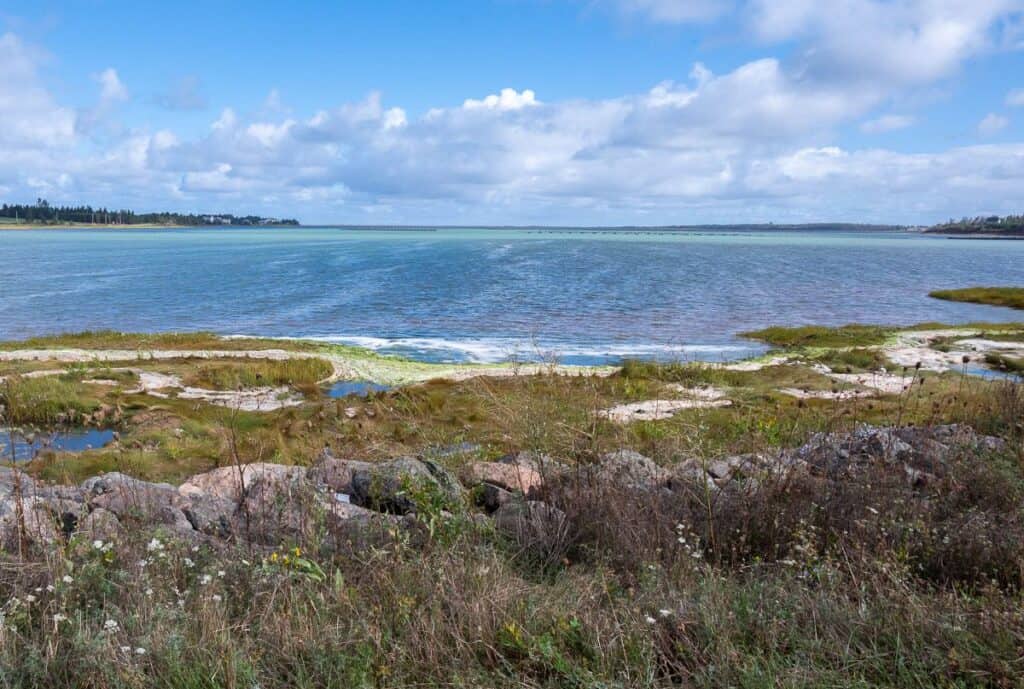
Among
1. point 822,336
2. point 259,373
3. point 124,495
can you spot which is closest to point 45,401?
point 259,373

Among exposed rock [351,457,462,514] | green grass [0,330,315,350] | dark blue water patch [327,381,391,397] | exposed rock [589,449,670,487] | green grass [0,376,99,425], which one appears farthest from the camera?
green grass [0,330,315,350]

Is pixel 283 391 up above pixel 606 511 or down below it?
below

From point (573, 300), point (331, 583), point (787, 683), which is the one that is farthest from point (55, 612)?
point (573, 300)

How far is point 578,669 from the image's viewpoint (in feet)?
10.8

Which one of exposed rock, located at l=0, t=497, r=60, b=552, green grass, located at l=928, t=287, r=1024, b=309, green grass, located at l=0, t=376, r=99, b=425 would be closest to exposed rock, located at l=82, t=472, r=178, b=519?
exposed rock, located at l=0, t=497, r=60, b=552

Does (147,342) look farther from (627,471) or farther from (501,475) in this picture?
(627,471)

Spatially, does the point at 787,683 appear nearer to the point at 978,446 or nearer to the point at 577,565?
the point at 577,565

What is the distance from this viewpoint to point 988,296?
165 feet

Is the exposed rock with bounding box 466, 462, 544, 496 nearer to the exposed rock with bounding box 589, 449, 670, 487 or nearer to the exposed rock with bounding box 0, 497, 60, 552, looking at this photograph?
the exposed rock with bounding box 589, 449, 670, 487

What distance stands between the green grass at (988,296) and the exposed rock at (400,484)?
52.2m

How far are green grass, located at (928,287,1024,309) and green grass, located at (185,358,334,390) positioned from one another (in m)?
46.5

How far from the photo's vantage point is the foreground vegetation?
3406 millimetres

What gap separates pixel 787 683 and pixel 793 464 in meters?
3.26

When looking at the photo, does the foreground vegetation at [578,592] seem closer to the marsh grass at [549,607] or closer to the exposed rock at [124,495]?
the marsh grass at [549,607]
